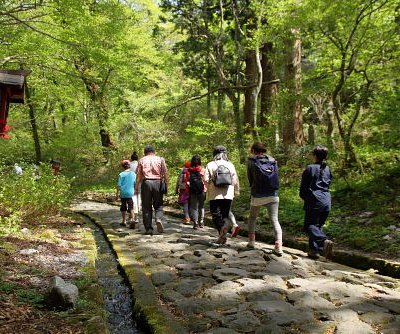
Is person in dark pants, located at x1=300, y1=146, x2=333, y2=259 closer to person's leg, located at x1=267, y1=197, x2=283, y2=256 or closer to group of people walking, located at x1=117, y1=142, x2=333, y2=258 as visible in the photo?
group of people walking, located at x1=117, y1=142, x2=333, y2=258

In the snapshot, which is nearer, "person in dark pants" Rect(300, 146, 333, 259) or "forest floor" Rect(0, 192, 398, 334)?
"forest floor" Rect(0, 192, 398, 334)

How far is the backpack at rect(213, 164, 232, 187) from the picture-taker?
7.22 meters

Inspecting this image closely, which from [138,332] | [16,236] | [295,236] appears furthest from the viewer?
[295,236]

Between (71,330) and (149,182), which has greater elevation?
Answer: (149,182)

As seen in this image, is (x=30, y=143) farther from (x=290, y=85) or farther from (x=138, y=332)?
(x=138, y=332)

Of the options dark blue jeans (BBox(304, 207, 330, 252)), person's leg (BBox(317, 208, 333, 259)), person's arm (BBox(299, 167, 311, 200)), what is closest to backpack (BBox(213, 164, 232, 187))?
person's arm (BBox(299, 167, 311, 200))

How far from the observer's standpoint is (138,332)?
12.6ft

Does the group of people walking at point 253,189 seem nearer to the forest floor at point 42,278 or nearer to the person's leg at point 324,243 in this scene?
the person's leg at point 324,243

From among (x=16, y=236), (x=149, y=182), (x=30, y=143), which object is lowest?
(x=16, y=236)

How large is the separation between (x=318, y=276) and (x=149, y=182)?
432cm

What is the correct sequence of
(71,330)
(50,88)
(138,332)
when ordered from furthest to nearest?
(50,88)
(138,332)
(71,330)

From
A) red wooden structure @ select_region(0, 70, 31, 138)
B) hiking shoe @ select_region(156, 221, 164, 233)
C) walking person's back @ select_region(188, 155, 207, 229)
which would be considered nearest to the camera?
red wooden structure @ select_region(0, 70, 31, 138)

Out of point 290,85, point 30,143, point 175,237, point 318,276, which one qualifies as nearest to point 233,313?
point 318,276

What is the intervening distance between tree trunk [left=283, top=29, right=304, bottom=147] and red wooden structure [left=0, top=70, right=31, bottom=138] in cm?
726
